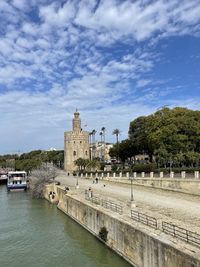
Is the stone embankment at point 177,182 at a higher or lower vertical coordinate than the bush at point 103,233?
higher

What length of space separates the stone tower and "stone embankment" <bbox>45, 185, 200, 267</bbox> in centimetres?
7705

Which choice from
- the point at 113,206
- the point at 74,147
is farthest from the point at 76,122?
the point at 113,206

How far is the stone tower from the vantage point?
108 meters

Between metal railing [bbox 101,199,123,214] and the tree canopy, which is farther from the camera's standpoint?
the tree canopy

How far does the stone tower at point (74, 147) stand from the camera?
354ft

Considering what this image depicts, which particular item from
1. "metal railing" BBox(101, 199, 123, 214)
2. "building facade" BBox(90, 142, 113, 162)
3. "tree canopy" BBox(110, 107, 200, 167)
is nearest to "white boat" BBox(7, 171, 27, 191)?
"tree canopy" BBox(110, 107, 200, 167)

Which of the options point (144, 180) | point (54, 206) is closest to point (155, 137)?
point (144, 180)

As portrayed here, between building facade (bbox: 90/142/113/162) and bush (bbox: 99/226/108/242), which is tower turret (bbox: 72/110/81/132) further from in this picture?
bush (bbox: 99/226/108/242)

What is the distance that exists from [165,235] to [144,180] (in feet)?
84.1

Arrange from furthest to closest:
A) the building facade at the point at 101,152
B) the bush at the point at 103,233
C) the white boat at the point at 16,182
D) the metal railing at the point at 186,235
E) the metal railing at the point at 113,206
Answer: the building facade at the point at 101,152 → the white boat at the point at 16,182 → the metal railing at the point at 113,206 → the bush at the point at 103,233 → the metal railing at the point at 186,235

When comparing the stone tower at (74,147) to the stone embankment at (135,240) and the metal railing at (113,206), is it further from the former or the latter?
the metal railing at (113,206)

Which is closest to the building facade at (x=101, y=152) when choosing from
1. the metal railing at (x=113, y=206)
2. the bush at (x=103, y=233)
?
the metal railing at (x=113, y=206)

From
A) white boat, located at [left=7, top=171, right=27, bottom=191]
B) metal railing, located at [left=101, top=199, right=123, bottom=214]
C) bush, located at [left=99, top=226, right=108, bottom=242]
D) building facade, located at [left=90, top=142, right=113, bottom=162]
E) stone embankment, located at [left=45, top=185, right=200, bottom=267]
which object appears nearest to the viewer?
stone embankment, located at [left=45, top=185, right=200, bottom=267]

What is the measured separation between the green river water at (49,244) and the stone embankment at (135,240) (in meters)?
0.79
